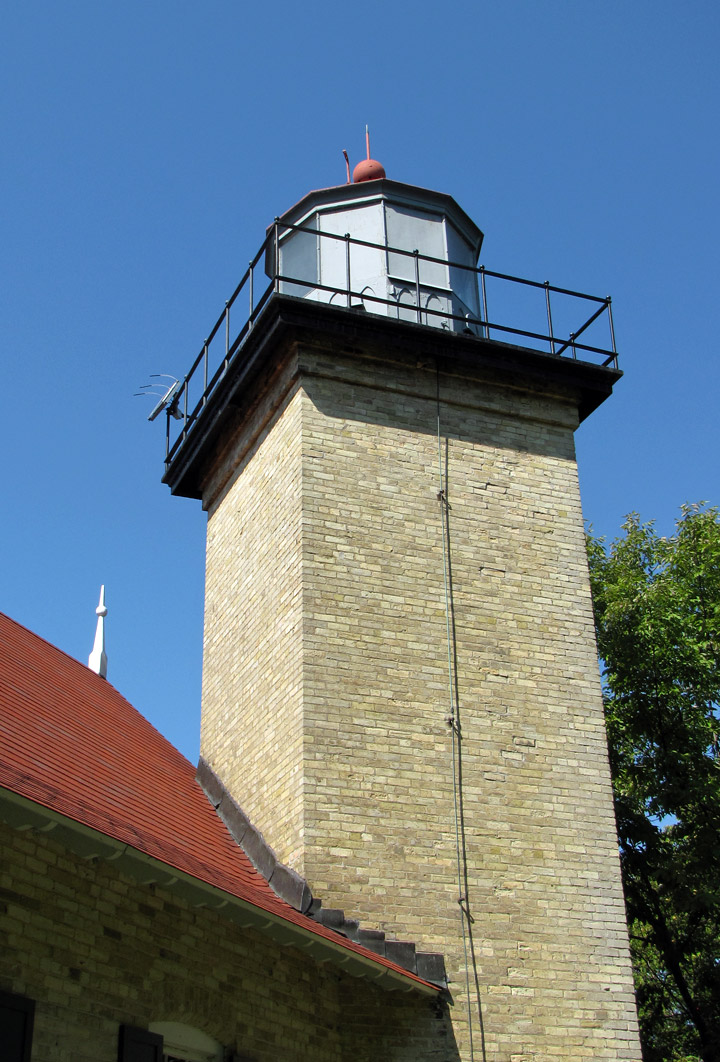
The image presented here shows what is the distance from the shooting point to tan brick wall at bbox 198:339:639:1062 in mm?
10695

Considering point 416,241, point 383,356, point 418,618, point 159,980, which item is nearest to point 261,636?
point 418,618

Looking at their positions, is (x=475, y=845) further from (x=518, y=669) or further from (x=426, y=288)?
(x=426, y=288)

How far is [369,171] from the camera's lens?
51.1 feet

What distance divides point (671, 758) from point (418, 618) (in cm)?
767

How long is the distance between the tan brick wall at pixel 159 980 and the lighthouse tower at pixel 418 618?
0.62 meters

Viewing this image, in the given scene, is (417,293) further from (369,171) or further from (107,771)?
(107,771)

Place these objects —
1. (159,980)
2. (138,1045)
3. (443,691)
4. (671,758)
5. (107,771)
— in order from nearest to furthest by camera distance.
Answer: (138,1045)
(159,980)
(107,771)
(443,691)
(671,758)

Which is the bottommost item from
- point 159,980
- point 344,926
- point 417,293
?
point 159,980

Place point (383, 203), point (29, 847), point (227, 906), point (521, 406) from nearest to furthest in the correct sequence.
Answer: point (29, 847) → point (227, 906) → point (521, 406) → point (383, 203)

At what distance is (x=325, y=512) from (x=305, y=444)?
80 centimetres

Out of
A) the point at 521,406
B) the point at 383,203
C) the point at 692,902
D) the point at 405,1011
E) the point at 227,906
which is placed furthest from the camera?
the point at 692,902

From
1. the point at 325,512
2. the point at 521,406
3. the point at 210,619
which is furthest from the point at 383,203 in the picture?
the point at 210,619

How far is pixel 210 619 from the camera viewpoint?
1448cm

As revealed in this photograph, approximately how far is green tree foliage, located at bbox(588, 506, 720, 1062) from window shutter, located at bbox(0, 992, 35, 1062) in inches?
459
